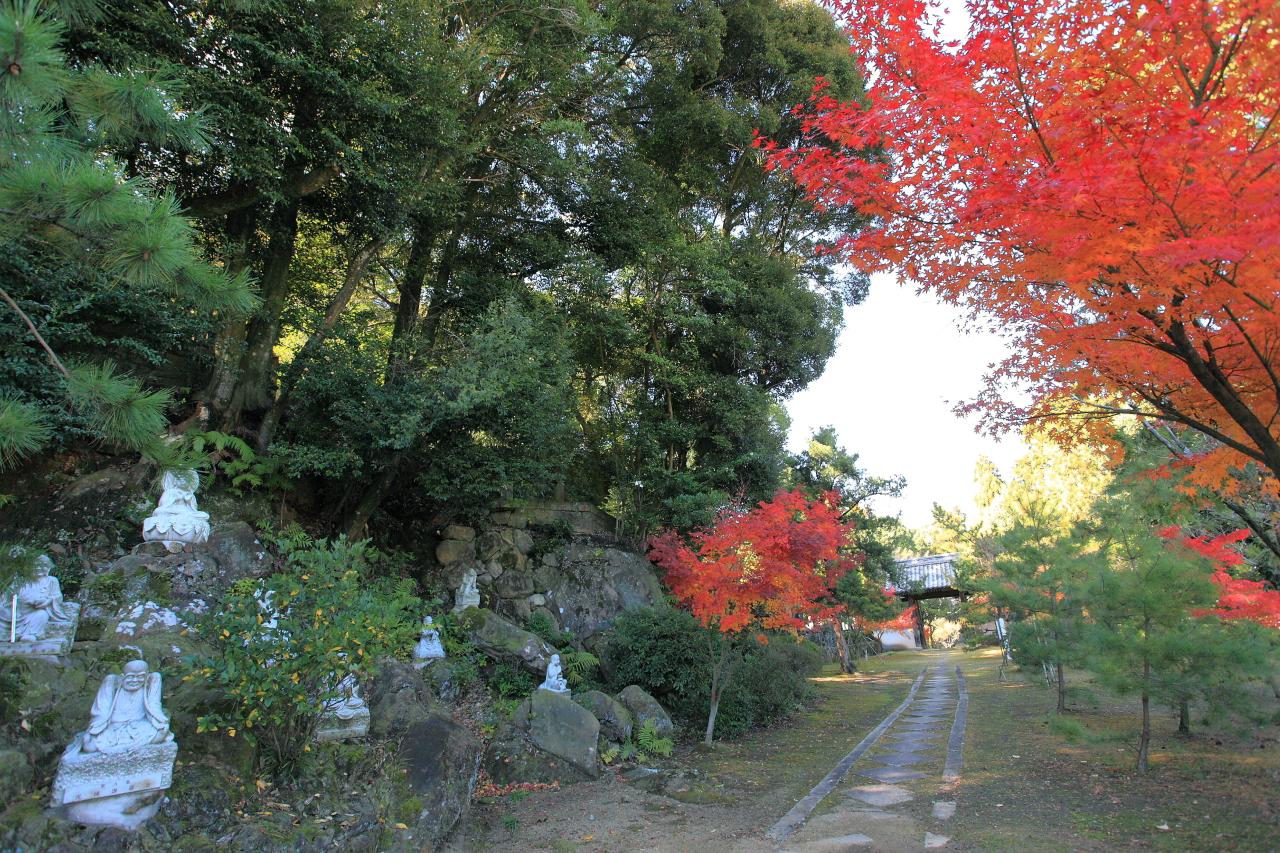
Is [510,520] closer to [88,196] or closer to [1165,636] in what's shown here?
[1165,636]

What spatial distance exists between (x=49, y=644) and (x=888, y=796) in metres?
6.82

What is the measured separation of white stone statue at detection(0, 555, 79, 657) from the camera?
4191 mm

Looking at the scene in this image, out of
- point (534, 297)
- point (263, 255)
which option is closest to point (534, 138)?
point (534, 297)

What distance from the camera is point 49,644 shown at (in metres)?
4.27

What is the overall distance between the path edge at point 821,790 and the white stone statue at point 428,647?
14.7 feet

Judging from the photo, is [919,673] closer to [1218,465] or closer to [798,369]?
[798,369]

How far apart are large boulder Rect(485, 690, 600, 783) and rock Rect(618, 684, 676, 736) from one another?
106 cm

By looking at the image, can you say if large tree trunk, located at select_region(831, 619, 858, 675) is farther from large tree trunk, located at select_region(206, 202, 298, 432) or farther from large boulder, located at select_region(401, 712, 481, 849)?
large tree trunk, located at select_region(206, 202, 298, 432)

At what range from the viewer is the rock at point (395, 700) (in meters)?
5.37

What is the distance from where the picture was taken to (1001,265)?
4.20m

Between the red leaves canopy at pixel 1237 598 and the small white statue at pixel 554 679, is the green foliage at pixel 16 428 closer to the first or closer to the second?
the small white statue at pixel 554 679

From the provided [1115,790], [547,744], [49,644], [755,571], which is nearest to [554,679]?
[547,744]

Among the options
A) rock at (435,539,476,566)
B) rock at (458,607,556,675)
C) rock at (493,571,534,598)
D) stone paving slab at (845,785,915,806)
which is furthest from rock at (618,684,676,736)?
rock at (435,539,476,566)

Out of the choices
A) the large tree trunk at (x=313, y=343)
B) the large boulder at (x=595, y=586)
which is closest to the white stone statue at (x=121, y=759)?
the large tree trunk at (x=313, y=343)
